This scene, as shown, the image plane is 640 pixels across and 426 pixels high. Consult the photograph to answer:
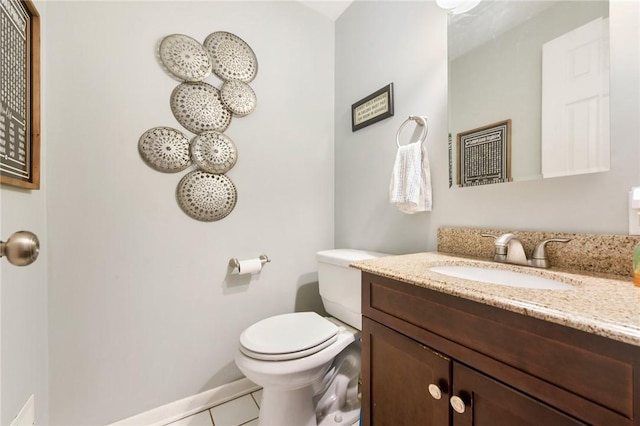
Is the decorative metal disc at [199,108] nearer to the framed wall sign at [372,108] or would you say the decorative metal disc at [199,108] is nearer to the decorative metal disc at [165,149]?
the decorative metal disc at [165,149]

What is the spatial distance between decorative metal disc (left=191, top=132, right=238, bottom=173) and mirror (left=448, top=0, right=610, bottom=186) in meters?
1.11

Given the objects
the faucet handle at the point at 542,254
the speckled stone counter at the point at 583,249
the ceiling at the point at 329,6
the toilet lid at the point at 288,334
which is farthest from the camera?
the ceiling at the point at 329,6

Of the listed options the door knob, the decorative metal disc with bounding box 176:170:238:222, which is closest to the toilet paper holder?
the decorative metal disc with bounding box 176:170:238:222

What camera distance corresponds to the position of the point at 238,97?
4.71ft

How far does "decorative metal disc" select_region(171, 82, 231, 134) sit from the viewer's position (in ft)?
4.24

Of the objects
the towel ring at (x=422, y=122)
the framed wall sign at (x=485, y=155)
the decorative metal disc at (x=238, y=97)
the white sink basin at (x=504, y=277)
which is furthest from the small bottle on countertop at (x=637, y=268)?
the decorative metal disc at (x=238, y=97)

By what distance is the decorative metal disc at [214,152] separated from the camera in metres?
1.32

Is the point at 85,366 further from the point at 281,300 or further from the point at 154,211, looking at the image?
the point at 281,300

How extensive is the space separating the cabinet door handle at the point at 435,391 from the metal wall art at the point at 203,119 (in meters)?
1.20

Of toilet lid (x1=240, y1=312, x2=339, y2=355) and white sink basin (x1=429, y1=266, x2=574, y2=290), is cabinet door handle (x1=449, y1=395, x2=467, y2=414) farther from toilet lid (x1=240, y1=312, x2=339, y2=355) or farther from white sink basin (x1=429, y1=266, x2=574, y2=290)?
toilet lid (x1=240, y1=312, x2=339, y2=355)

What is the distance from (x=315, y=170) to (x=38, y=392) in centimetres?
164

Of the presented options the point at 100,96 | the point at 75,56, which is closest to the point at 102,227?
the point at 100,96

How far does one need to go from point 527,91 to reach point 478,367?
36.6 inches

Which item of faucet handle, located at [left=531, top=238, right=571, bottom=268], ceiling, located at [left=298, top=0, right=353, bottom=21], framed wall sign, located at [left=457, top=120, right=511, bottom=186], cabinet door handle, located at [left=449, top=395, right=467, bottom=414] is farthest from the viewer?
ceiling, located at [left=298, top=0, right=353, bottom=21]
